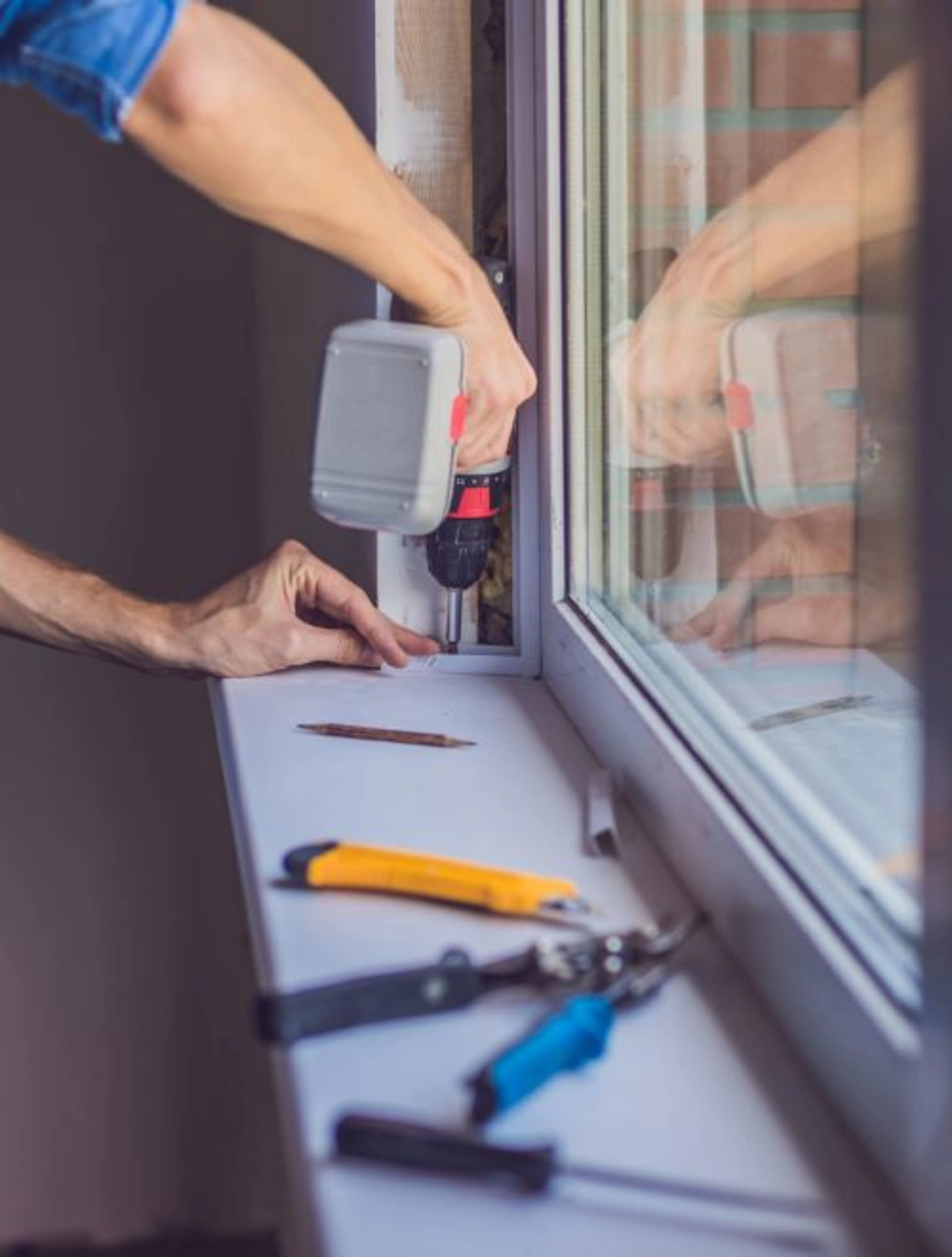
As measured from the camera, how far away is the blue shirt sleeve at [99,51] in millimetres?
976

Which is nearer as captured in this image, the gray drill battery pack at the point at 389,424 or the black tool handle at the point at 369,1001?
the black tool handle at the point at 369,1001

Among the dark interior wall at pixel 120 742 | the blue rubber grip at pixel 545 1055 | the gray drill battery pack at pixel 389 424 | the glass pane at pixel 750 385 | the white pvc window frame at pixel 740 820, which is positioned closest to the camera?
the white pvc window frame at pixel 740 820

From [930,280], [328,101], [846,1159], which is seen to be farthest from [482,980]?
[328,101]

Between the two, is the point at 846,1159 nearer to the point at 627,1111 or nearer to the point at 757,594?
the point at 627,1111

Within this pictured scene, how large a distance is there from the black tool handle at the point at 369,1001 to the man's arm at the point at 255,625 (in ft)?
2.09

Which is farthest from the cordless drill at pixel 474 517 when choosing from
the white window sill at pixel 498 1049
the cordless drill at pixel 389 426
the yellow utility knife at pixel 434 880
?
the yellow utility knife at pixel 434 880

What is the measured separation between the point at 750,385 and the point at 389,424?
25cm

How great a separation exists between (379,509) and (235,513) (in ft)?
2.71

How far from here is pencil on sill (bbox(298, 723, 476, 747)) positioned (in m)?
1.28

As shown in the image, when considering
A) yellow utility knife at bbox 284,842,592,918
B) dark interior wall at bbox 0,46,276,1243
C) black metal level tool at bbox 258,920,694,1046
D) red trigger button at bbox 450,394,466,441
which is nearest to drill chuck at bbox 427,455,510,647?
red trigger button at bbox 450,394,466,441

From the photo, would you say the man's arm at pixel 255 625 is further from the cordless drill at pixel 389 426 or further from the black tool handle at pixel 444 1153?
the black tool handle at pixel 444 1153

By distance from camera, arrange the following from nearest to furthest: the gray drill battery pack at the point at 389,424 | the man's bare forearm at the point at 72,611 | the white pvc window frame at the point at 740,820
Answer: the white pvc window frame at the point at 740,820, the gray drill battery pack at the point at 389,424, the man's bare forearm at the point at 72,611

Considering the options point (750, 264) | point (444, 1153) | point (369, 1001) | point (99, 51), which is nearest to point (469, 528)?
point (750, 264)

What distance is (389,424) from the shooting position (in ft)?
4.13
